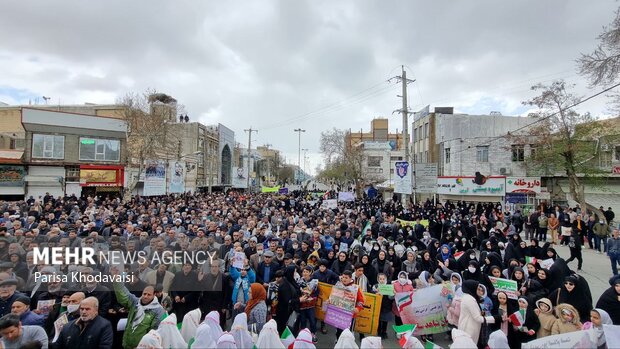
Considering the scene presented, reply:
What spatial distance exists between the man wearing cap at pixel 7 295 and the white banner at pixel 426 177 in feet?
58.9

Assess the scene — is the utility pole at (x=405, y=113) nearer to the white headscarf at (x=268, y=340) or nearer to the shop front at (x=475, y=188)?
the shop front at (x=475, y=188)

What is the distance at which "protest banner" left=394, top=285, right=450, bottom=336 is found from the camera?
18.9 ft

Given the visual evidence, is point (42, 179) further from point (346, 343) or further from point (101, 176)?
point (346, 343)

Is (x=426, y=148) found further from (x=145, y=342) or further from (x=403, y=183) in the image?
(x=145, y=342)

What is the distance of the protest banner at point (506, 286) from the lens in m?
5.47

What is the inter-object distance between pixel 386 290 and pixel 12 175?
86.2 feet

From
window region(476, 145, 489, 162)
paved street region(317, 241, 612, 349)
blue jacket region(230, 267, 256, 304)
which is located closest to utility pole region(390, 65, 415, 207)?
paved street region(317, 241, 612, 349)

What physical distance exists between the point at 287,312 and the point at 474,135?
1172 inches

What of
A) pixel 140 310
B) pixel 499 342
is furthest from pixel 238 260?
pixel 499 342

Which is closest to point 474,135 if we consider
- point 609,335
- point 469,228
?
point 469,228

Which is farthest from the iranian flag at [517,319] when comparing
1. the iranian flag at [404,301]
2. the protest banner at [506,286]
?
the iranian flag at [404,301]

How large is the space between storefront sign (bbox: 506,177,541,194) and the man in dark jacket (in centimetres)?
2693

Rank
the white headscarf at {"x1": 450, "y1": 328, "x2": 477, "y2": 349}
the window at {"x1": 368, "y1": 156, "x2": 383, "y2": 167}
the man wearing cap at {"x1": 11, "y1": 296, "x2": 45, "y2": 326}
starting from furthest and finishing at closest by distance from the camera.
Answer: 1. the window at {"x1": 368, "y1": 156, "x2": 383, "y2": 167}
2. the man wearing cap at {"x1": 11, "y1": 296, "x2": 45, "y2": 326}
3. the white headscarf at {"x1": 450, "y1": 328, "x2": 477, "y2": 349}

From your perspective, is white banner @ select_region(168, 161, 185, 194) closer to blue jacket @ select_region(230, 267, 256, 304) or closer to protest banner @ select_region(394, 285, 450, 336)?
blue jacket @ select_region(230, 267, 256, 304)
